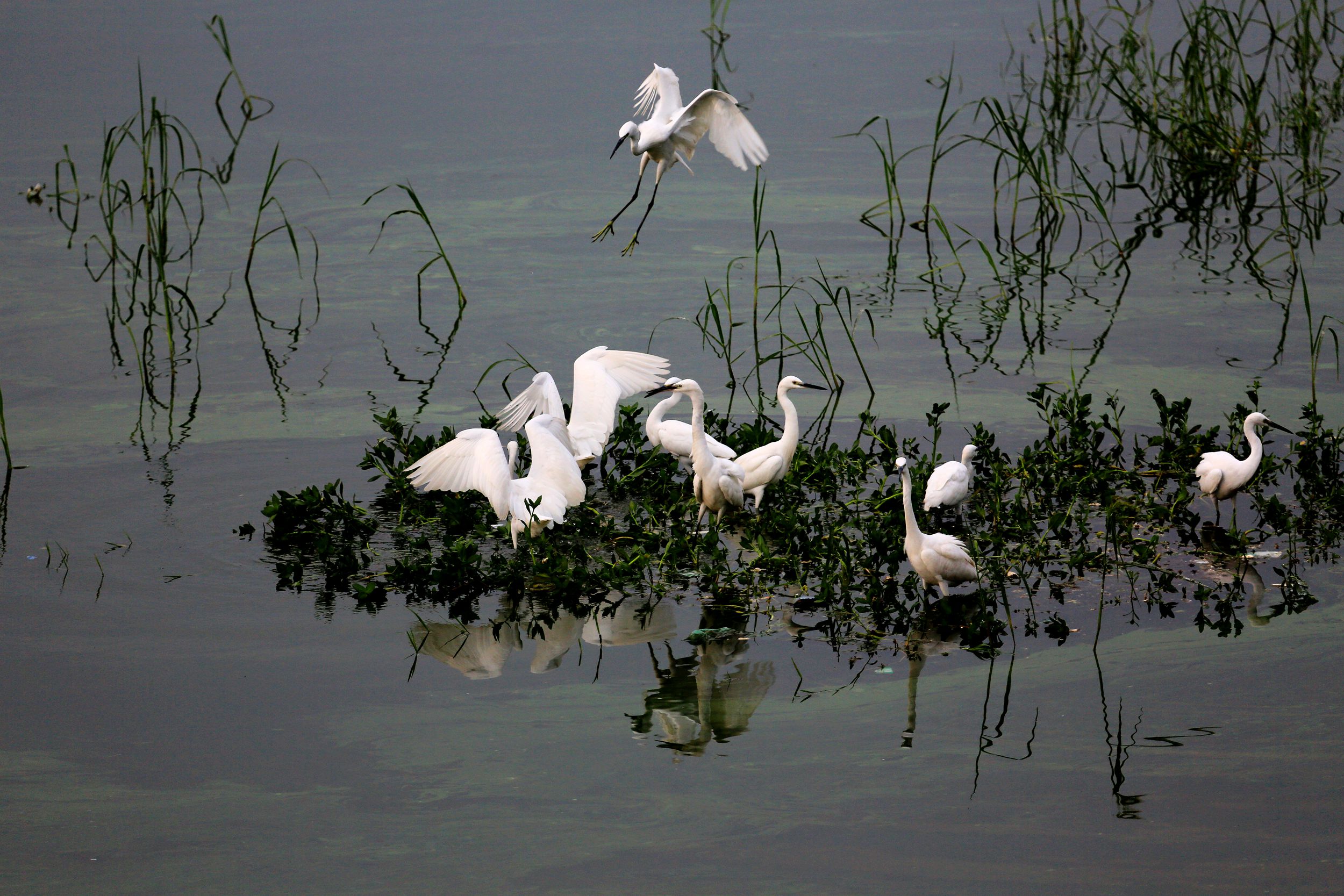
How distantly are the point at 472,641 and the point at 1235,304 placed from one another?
19.7ft

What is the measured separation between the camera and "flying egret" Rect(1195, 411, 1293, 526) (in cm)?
592

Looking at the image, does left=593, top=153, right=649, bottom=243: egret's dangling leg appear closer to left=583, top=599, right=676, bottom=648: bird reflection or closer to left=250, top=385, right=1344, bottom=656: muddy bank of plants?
left=250, top=385, right=1344, bottom=656: muddy bank of plants

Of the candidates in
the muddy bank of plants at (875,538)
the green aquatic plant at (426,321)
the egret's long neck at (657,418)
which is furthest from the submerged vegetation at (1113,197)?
the green aquatic plant at (426,321)

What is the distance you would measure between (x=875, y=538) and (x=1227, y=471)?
157 centimetres

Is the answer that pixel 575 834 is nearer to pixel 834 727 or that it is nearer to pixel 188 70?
pixel 834 727

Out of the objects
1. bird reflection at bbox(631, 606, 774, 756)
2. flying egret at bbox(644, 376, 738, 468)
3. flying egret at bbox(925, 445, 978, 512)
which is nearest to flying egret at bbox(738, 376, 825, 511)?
flying egret at bbox(644, 376, 738, 468)

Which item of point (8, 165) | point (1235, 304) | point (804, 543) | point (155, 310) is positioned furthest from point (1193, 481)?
point (8, 165)

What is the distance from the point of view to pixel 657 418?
22.9 feet

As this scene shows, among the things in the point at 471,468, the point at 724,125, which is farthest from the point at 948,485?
the point at 724,125

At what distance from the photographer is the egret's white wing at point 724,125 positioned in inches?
310

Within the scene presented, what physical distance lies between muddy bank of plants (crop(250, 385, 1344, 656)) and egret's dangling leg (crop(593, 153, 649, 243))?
6.64 ft

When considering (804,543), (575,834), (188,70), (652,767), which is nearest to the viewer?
(575,834)

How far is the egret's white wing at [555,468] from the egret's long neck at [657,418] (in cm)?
93

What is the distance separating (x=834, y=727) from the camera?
4.48 metres
